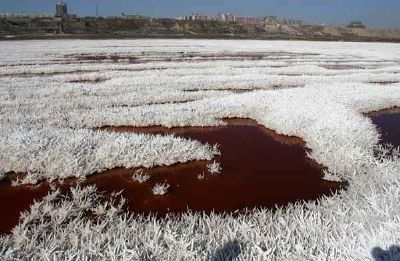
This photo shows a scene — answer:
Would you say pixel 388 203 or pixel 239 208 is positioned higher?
pixel 388 203

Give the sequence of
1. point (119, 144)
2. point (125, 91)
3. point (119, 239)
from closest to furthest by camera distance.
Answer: point (119, 239) → point (119, 144) → point (125, 91)

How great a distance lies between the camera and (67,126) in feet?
34.3

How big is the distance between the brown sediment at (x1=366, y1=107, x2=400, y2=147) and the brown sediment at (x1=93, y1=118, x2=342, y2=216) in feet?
8.05

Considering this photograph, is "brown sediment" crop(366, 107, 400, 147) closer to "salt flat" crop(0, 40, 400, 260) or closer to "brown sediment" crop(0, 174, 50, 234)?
"salt flat" crop(0, 40, 400, 260)

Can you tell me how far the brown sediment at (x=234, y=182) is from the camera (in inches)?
251

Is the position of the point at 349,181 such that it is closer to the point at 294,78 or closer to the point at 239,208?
the point at 239,208

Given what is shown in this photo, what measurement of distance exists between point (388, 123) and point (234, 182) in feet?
22.7

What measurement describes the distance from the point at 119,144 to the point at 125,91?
840cm

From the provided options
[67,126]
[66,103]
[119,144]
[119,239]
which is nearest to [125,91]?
[66,103]

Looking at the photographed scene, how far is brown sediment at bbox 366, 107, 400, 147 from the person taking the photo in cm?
1010

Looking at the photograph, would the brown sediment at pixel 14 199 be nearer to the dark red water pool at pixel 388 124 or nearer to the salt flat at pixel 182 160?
the salt flat at pixel 182 160

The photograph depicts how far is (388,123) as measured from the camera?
38.7 ft

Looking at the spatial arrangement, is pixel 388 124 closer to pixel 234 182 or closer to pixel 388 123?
pixel 388 123

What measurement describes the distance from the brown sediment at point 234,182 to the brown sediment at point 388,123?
2.45m
